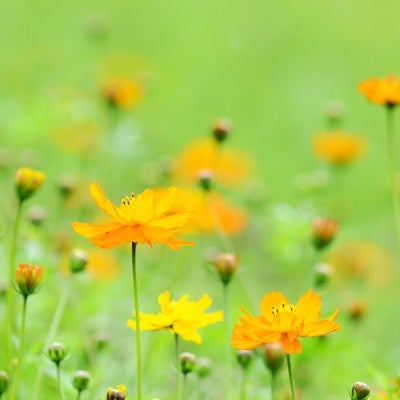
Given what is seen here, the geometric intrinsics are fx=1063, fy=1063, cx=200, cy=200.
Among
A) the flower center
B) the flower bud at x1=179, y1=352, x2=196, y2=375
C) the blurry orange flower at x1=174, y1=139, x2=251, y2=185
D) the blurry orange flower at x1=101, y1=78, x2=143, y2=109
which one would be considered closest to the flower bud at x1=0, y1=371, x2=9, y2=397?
the flower bud at x1=179, y1=352, x2=196, y2=375

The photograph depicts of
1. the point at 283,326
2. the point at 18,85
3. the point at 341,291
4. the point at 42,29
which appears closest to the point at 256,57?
the point at 42,29

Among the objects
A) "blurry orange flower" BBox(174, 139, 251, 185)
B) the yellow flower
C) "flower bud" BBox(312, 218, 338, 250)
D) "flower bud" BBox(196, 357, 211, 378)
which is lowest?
"flower bud" BBox(196, 357, 211, 378)

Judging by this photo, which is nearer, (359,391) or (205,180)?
(359,391)

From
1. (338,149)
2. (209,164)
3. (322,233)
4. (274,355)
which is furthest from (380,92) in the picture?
(209,164)

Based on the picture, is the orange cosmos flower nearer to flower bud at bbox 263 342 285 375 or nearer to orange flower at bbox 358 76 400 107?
flower bud at bbox 263 342 285 375

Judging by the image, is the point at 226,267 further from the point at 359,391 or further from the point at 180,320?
the point at 359,391
